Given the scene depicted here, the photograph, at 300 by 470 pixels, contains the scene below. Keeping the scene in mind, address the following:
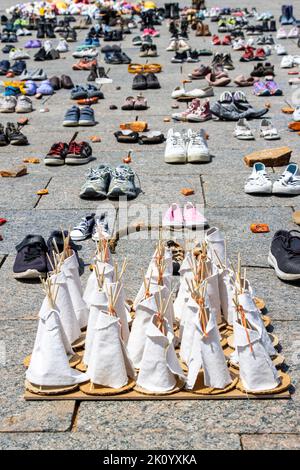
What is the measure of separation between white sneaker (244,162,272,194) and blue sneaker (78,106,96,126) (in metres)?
3.49

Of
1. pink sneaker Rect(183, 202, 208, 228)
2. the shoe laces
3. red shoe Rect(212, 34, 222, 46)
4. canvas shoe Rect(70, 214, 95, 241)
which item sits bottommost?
red shoe Rect(212, 34, 222, 46)

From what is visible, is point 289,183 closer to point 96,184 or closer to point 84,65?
point 96,184

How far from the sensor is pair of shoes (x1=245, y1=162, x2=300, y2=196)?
24.0 ft

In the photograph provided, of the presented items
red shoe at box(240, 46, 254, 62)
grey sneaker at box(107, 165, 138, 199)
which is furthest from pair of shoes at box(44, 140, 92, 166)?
red shoe at box(240, 46, 254, 62)

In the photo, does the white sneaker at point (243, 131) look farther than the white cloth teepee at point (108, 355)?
Yes

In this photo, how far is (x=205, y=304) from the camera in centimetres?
423

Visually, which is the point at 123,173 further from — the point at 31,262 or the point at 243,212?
the point at 31,262

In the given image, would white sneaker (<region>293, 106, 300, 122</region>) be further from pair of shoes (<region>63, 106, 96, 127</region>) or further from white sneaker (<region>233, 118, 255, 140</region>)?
pair of shoes (<region>63, 106, 96, 127</region>)

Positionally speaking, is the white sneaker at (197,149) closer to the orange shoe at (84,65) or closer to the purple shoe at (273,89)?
the purple shoe at (273,89)

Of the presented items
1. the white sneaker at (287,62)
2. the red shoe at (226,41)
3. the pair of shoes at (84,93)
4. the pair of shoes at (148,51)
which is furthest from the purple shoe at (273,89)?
the red shoe at (226,41)

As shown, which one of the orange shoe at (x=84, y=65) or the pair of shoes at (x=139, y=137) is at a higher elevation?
the pair of shoes at (x=139, y=137)

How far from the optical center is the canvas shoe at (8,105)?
11409 millimetres

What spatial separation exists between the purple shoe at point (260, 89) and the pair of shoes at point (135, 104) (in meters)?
1.88

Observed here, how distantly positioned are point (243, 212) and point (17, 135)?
3.77m
